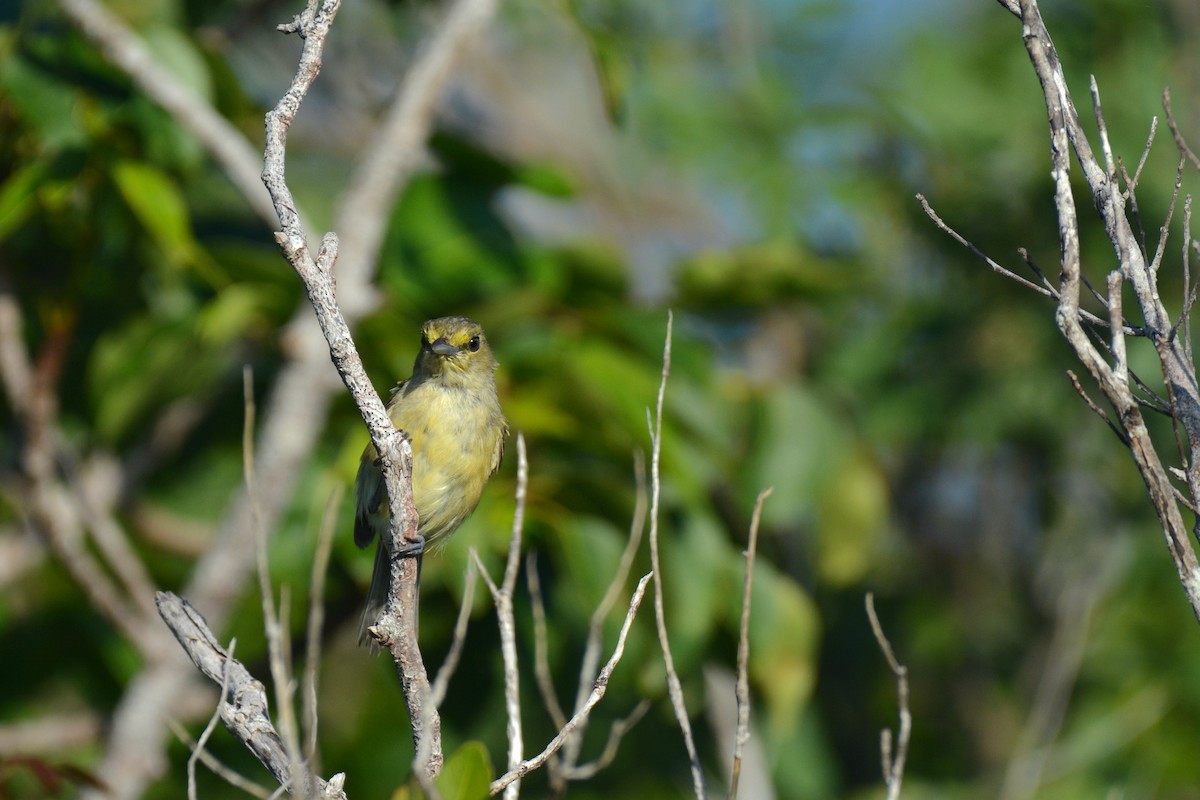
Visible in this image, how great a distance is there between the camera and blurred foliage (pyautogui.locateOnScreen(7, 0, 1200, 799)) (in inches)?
146

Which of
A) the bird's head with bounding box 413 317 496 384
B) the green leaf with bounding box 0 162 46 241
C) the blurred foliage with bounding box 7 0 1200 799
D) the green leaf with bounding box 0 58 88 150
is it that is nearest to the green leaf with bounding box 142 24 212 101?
the blurred foliage with bounding box 7 0 1200 799

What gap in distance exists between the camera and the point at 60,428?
4.51 meters

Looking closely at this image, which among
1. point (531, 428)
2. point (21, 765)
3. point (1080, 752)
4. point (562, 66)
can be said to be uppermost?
point (562, 66)

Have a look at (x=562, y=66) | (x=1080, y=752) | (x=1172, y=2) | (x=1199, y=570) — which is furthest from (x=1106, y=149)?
(x=562, y=66)

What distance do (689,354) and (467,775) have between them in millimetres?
2180

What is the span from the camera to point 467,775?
201cm

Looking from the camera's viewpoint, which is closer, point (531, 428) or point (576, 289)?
point (531, 428)

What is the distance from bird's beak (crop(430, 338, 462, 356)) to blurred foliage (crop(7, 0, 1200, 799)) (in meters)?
0.19

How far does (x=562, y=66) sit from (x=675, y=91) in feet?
3.85

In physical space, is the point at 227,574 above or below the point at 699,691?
above

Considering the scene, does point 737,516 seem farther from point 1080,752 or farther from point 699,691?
point 1080,752

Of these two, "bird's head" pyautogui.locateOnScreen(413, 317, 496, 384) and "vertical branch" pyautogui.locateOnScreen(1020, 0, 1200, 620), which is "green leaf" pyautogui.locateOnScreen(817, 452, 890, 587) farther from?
"vertical branch" pyautogui.locateOnScreen(1020, 0, 1200, 620)

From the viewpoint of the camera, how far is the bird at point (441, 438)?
341 cm

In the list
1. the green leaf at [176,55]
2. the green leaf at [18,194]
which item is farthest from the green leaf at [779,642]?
the green leaf at [18,194]
